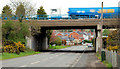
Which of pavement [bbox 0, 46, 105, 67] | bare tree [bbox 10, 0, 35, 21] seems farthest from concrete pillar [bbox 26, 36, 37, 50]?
pavement [bbox 0, 46, 105, 67]

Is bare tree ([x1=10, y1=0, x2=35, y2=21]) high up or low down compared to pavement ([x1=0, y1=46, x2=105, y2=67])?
up

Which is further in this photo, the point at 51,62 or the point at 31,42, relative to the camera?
the point at 31,42

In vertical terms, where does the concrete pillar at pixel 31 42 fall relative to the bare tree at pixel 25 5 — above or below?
below

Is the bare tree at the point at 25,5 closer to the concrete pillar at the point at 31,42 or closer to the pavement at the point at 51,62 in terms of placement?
the concrete pillar at the point at 31,42

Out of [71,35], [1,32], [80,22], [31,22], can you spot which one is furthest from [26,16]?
[71,35]

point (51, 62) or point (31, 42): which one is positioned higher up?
point (31, 42)

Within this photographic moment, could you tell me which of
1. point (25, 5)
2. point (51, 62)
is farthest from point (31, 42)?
point (51, 62)

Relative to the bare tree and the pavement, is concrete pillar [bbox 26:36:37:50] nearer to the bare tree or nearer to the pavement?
the bare tree

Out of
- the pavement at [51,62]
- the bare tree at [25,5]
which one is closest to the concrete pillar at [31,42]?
the bare tree at [25,5]

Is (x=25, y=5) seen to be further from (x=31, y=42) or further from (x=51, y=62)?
(x=51, y=62)

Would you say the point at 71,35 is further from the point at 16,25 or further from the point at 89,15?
the point at 16,25

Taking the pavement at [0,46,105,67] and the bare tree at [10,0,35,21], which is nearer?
the pavement at [0,46,105,67]

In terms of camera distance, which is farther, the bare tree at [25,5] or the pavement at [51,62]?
the bare tree at [25,5]

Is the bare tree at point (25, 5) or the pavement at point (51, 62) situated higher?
the bare tree at point (25, 5)
